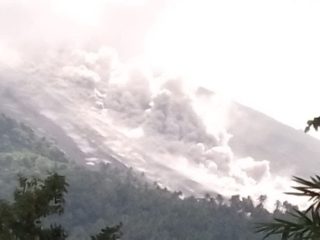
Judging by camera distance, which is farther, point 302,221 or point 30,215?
point 30,215

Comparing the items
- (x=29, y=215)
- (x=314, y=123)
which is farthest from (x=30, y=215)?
(x=314, y=123)

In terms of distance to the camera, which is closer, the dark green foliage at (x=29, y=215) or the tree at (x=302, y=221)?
the tree at (x=302, y=221)

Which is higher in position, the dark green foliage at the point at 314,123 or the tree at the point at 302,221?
the dark green foliage at the point at 314,123

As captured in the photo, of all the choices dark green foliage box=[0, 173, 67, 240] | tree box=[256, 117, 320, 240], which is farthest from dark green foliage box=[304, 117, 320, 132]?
dark green foliage box=[0, 173, 67, 240]

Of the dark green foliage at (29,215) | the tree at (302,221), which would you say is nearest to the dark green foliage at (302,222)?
the tree at (302,221)

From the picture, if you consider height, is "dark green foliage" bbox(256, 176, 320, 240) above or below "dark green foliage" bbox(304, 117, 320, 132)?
below

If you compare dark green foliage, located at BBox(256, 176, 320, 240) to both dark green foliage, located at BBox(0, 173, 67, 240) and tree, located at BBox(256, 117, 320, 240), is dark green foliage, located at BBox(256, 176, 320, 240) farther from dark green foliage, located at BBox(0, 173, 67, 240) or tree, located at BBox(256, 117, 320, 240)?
dark green foliage, located at BBox(0, 173, 67, 240)

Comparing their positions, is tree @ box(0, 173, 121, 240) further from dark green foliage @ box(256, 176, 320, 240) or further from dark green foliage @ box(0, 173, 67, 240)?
dark green foliage @ box(256, 176, 320, 240)

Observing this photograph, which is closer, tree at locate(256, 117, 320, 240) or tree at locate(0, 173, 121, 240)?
tree at locate(256, 117, 320, 240)

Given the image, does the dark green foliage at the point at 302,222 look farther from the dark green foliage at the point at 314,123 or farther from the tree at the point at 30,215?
the tree at the point at 30,215

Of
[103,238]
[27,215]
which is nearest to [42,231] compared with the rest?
[27,215]

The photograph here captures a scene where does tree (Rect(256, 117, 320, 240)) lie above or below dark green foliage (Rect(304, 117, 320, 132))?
below

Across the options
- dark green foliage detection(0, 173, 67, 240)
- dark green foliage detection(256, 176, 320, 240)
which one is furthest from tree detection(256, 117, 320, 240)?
dark green foliage detection(0, 173, 67, 240)

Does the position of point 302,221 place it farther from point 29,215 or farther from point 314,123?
point 29,215
